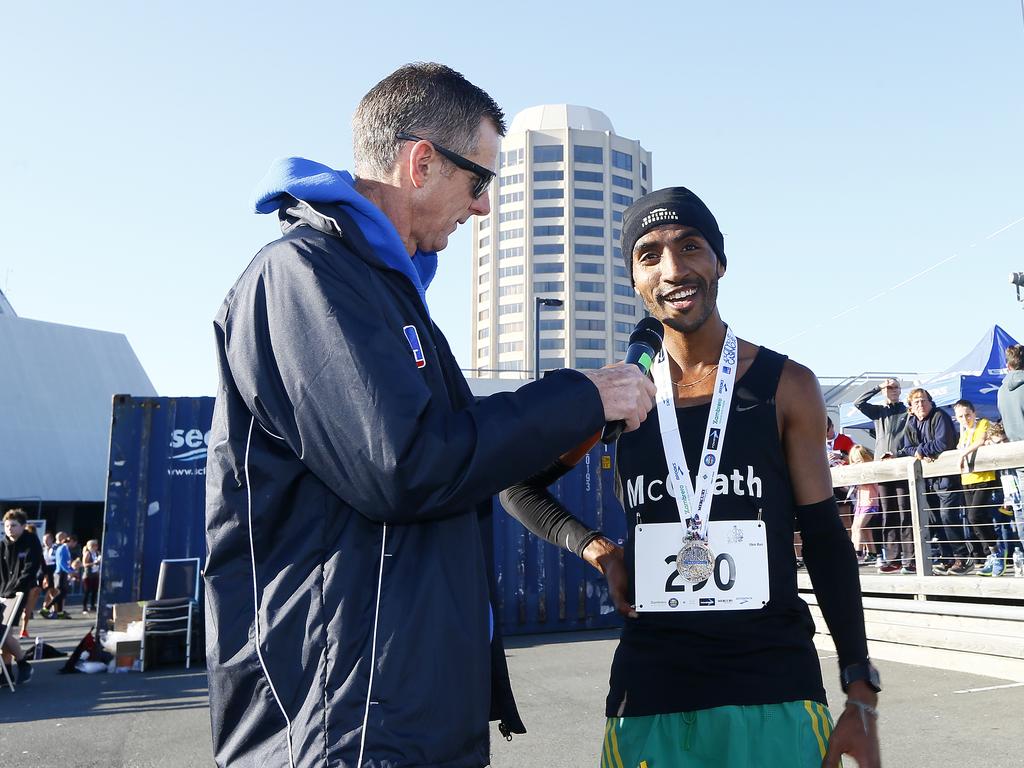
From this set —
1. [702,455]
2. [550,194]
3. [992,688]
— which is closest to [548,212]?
[550,194]

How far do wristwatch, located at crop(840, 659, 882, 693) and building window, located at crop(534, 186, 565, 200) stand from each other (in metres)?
134

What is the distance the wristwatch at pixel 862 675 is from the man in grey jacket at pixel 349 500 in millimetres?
1058

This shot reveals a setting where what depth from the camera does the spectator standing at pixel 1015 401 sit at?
823 cm

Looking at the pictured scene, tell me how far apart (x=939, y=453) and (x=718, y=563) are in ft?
24.4

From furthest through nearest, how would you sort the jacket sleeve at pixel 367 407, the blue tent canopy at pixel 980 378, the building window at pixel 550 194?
the building window at pixel 550 194
the blue tent canopy at pixel 980 378
the jacket sleeve at pixel 367 407

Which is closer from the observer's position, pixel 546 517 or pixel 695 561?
pixel 695 561

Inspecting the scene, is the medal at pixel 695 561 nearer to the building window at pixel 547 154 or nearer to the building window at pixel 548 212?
the building window at pixel 548 212

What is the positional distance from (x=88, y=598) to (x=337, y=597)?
22.1 meters

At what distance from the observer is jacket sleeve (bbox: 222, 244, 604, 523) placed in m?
1.34

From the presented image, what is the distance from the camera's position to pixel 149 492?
440 inches

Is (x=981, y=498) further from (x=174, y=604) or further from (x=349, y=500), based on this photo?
(x=174, y=604)

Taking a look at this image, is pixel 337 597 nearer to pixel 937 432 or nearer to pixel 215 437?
pixel 215 437

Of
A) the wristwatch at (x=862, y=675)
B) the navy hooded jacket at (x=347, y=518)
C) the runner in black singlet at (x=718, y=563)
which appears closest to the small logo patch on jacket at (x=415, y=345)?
the navy hooded jacket at (x=347, y=518)

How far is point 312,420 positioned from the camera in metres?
1.37
